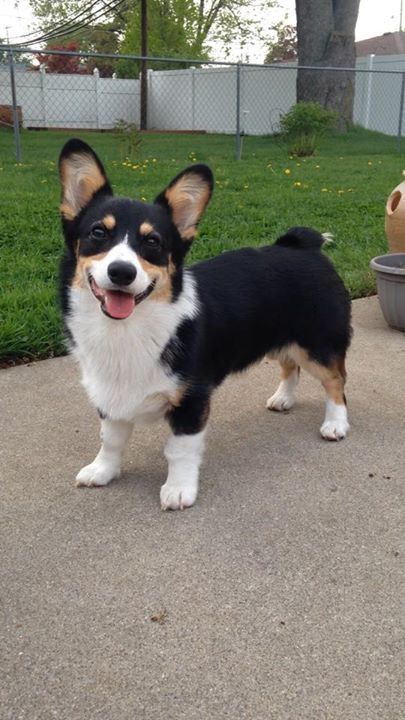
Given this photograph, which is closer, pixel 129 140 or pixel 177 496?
pixel 177 496

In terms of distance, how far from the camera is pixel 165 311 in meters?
2.48

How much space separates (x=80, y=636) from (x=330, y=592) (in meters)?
0.80

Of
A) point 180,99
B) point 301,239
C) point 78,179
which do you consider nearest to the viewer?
point 78,179

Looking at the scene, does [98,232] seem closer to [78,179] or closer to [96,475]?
[78,179]

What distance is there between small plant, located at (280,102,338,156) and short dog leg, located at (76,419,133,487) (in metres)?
12.6

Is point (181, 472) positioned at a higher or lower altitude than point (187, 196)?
lower

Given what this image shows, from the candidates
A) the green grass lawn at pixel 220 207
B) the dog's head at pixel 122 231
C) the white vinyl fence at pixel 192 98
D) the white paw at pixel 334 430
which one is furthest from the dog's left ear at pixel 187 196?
the white vinyl fence at pixel 192 98

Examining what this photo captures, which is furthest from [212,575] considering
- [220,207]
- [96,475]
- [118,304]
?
[220,207]

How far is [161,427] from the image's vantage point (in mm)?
3328

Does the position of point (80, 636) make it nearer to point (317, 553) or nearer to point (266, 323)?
point (317, 553)

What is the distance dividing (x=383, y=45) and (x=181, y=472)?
1541 inches

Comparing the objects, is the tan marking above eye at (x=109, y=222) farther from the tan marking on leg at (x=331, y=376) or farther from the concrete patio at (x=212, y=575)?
the tan marking on leg at (x=331, y=376)

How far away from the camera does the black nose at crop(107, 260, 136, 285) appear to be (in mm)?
2102

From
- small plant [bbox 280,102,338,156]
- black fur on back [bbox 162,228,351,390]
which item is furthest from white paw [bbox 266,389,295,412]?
small plant [bbox 280,102,338,156]
